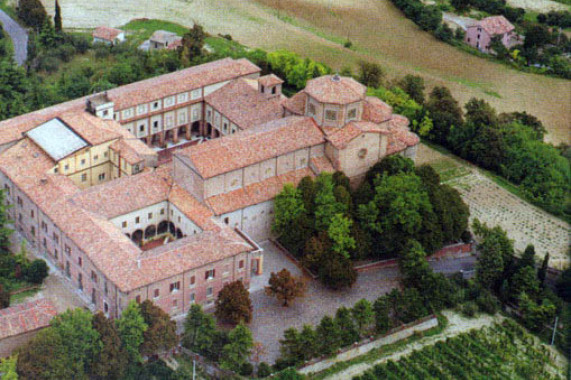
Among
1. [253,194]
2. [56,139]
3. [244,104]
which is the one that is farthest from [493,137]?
[56,139]

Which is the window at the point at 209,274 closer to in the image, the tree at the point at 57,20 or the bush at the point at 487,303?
the bush at the point at 487,303

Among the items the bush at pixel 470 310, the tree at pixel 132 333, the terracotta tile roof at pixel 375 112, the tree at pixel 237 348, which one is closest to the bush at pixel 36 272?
the tree at pixel 132 333

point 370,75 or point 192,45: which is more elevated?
point 192,45

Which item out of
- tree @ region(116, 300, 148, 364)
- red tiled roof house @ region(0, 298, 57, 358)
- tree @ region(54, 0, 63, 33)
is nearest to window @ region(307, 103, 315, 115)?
tree @ region(116, 300, 148, 364)

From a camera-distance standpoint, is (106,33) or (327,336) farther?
(106,33)

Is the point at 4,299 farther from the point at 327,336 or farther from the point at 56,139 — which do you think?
the point at 327,336

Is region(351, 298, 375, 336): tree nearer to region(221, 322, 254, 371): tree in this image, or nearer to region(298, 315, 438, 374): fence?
region(298, 315, 438, 374): fence

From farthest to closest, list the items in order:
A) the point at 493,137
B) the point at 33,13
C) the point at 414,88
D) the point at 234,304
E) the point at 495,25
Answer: the point at 495,25 → the point at 33,13 → the point at 414,88 → the point at 493,137 → the point at 234,304
